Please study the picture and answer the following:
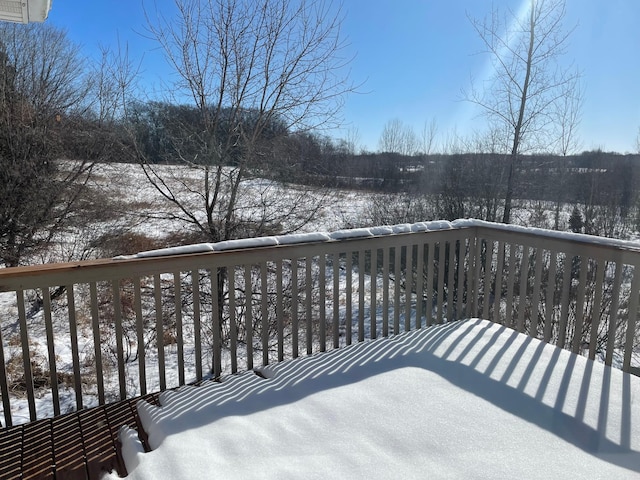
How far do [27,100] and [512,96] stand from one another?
8.60 m

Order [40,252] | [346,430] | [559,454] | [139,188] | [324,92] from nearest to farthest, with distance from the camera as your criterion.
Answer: [559,454]
[346,430]
[324,92]
[139,188]
[40,252]

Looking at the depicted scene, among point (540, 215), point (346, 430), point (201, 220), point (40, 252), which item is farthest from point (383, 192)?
point (346, 430)

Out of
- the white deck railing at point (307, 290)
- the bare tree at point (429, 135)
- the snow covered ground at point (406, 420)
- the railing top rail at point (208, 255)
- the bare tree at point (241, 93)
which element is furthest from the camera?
the bare tree at point (429, 135)

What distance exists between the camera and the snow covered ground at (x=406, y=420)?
157 centimetres

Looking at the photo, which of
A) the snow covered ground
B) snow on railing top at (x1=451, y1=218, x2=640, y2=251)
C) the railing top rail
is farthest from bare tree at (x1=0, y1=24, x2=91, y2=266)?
snow on railing top at (x1=451, y1=218, x2=640, y2=251)

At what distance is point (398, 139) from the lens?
1198 centimetres

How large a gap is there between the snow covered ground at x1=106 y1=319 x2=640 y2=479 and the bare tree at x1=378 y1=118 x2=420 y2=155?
9.68 meters

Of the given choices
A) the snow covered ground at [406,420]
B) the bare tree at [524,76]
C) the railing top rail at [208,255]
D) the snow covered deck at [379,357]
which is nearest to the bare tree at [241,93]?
the bare tree at [524,76]

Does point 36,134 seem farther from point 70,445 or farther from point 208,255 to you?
point 70,445

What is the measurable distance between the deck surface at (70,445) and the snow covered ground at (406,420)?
8 centimetres

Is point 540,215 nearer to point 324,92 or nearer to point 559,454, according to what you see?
point 324,92

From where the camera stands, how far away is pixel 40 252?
7211 mm

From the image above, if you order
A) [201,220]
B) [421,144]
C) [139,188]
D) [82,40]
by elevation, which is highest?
[82,40]

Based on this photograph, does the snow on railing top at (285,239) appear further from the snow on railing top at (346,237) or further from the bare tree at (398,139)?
the bare tree at (398,139)
